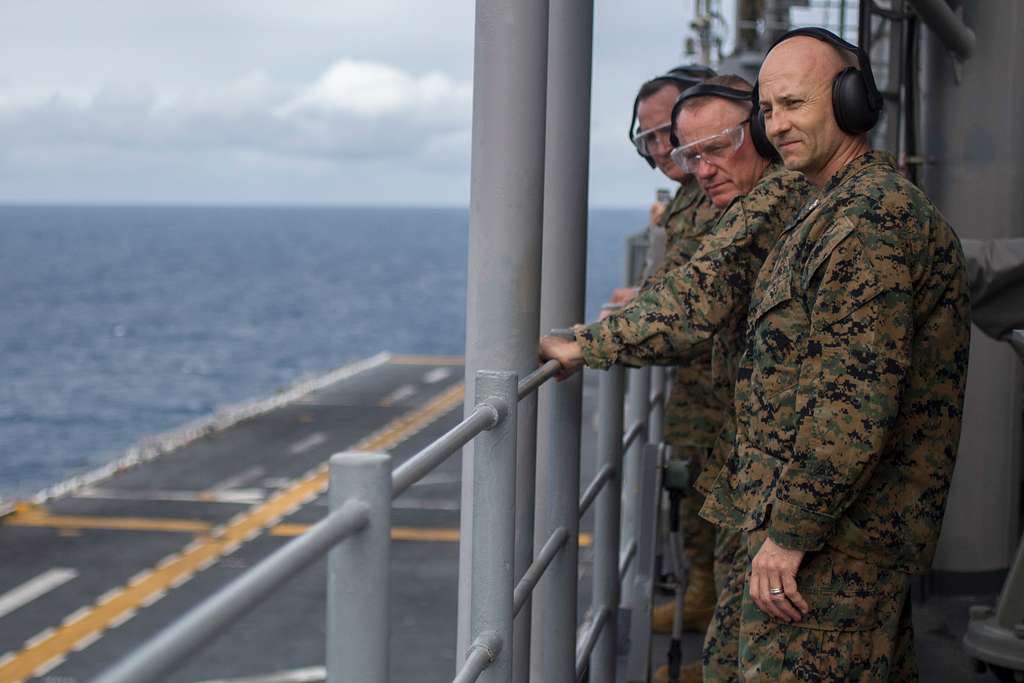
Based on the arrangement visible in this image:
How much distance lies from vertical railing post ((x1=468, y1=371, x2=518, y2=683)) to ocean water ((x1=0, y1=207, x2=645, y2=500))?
1530 inches

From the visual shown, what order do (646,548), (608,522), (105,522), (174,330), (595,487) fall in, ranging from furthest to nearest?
(174,330) → (105,522) → (646,548) → (608,522) → (595,487)

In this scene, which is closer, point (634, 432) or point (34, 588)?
point (634, 432)

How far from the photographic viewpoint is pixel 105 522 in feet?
66.3

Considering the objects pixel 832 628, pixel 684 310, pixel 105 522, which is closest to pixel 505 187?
pixel 684 310

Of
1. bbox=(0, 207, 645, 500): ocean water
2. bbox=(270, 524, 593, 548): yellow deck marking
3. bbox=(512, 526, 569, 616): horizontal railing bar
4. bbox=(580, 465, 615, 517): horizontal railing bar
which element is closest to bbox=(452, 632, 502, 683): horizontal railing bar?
bbox=(512, 526, 569, 616): horizontal railing bar

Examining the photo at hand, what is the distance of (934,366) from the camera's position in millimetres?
2637

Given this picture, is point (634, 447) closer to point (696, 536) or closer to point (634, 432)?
point (696, 536)

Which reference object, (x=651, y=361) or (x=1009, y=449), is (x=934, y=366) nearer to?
(x=651, y=361)

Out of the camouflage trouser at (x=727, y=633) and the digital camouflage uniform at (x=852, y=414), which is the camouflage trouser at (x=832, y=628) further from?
the camouflage trouser at (x=727, y=633)

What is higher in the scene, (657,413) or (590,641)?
(657,413)

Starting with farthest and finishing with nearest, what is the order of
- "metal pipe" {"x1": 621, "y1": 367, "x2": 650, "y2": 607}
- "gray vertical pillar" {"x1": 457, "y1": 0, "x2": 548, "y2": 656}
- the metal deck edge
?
the metal deck edge < "metal pipe" {"x1": 621, "y1": 367, "x2": 650, "y2": 607} < "gray vertical pillar" {"x1": 457, "y1": 0, "x2": 548, "y2": 656}

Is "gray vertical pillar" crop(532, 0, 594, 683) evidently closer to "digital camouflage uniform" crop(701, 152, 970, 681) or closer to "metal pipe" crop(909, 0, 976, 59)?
"digital camouflage uniform" crop(701, 152, 970, 681)

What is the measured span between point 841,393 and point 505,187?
0.86m

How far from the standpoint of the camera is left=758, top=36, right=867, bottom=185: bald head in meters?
2.65
